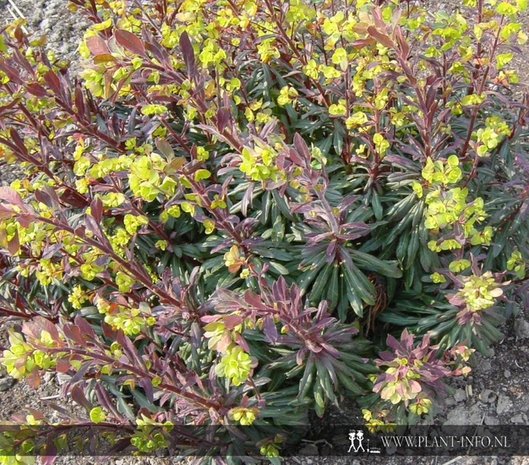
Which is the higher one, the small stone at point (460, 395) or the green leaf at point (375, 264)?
the green leaf at point (375, 264)

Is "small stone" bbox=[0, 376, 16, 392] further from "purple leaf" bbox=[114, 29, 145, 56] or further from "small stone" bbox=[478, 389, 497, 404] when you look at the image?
"small stone" bbox=[478, 389, 497, 404]

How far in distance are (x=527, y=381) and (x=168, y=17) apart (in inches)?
108

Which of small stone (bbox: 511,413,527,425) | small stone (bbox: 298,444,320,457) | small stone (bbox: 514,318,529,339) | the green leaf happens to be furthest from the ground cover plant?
small stone (bbox: 511,413,527,425)

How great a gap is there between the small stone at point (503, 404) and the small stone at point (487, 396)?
30mm

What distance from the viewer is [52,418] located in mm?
3203

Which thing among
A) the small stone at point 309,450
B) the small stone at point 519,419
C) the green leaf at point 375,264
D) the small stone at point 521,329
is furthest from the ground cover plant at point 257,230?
the small stone at point 519,419

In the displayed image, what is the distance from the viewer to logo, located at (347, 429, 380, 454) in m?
3.00

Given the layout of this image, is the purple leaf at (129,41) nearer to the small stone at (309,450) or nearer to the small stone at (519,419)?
the small stone at (309,450)

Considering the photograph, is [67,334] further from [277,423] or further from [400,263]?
[400,263]

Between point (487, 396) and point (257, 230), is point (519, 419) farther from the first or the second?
point (257, 230)

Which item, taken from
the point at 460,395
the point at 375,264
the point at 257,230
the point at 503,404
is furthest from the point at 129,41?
the point at 503,404

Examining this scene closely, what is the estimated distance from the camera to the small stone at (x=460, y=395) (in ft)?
10.2

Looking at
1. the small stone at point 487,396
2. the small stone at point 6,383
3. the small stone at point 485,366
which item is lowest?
the small stone at point 487,396

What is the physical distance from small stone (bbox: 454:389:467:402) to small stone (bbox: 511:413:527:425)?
250mm
